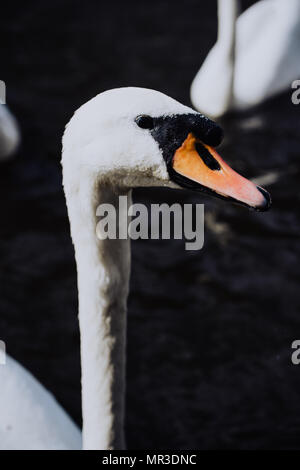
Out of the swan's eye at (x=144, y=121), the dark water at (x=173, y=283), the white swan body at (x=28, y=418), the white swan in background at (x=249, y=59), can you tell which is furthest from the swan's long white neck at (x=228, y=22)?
the swan's eye at (x=144, y=121)

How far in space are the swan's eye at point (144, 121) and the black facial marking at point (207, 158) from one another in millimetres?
174

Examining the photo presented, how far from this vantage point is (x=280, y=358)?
4.80 m

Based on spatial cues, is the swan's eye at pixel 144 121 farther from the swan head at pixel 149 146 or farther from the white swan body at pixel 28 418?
the white swan body at pixel 28 418

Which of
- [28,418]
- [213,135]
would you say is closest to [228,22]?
[28,418]

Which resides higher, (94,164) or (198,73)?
(198,73)

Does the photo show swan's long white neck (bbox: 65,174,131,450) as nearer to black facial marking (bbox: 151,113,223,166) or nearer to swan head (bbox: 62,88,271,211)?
swan head (bbox: 62,88,271,211)

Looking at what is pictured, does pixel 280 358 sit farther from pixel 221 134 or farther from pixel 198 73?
pixel 198 73

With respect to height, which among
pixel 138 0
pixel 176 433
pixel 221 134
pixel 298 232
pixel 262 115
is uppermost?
pixel 138 0

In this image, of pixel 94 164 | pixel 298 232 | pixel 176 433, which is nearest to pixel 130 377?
pixel 176 433

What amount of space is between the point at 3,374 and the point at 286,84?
5033 mm

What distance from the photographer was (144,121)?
2.51 meters

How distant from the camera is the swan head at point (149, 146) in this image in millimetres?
2500

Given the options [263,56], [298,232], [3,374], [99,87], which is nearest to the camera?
[3,374]

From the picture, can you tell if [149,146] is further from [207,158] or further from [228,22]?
[228,22]
